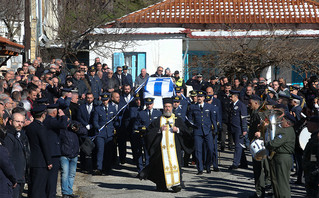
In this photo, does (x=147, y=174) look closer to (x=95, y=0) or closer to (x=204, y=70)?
(x=204, y=70)

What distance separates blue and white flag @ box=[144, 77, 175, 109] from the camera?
1512 centimetres

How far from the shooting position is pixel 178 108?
595 inches

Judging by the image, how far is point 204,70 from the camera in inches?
947

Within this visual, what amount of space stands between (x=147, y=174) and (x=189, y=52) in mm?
16001

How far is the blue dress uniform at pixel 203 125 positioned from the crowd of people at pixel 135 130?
25mm

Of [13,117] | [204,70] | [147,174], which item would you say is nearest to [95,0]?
[204,70]

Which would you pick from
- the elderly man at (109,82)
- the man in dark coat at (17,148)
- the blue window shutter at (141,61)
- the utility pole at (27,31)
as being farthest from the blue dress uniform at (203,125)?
the blue window shutter at (141,61)

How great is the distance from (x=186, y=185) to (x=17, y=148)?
4.94 metres

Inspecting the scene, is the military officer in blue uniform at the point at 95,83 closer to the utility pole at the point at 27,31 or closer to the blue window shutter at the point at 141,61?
the utility pole at the point at 27,31

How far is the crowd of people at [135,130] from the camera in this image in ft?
30.7

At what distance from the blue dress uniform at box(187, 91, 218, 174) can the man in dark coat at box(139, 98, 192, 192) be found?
1.55 metres

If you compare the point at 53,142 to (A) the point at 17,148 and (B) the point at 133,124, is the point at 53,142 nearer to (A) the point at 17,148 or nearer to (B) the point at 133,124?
(A) the point at 17,148

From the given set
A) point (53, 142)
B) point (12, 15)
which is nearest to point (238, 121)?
point (53, 142)

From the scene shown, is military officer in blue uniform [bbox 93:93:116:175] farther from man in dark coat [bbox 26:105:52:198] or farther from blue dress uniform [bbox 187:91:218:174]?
man in dark coat [bbox 26:105:52:198]
